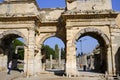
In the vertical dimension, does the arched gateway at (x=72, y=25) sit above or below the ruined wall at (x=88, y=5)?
below

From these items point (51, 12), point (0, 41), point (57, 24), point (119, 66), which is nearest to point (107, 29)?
point (119, 66)

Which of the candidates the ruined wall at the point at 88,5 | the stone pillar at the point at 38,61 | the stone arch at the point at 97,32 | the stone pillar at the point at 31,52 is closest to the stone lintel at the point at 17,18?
the stone pillar at the point at 31,52

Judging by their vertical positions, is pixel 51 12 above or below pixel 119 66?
above

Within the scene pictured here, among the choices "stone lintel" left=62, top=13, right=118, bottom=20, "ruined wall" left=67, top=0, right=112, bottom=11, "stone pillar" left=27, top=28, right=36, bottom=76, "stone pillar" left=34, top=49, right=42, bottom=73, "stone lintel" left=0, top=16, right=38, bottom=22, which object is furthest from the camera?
"stone pillar" left=34, top=49, right=42, bottom=73

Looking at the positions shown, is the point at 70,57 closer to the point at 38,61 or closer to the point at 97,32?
the point at 97,32


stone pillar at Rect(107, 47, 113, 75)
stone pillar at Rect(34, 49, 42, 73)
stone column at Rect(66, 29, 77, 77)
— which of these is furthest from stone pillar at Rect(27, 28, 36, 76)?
stone pillar at Rect(107, 47, 113, 75)

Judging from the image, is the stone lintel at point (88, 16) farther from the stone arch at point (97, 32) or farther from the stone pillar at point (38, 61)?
the stone pillar at point (38, 61)

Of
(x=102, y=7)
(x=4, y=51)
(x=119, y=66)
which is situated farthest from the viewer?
(x=4, y=51)

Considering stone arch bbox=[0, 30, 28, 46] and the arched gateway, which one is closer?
the arched gateway

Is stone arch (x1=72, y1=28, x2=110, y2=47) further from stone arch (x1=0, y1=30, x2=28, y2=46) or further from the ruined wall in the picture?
stone arch (x1=0, y1=30, x2=28, y2=46)

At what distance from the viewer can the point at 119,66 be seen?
56.4 ft

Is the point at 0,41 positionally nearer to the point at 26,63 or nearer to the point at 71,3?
the point at 26,63

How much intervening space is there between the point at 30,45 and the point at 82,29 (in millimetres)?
4635

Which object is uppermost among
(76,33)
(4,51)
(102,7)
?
(102,7)
